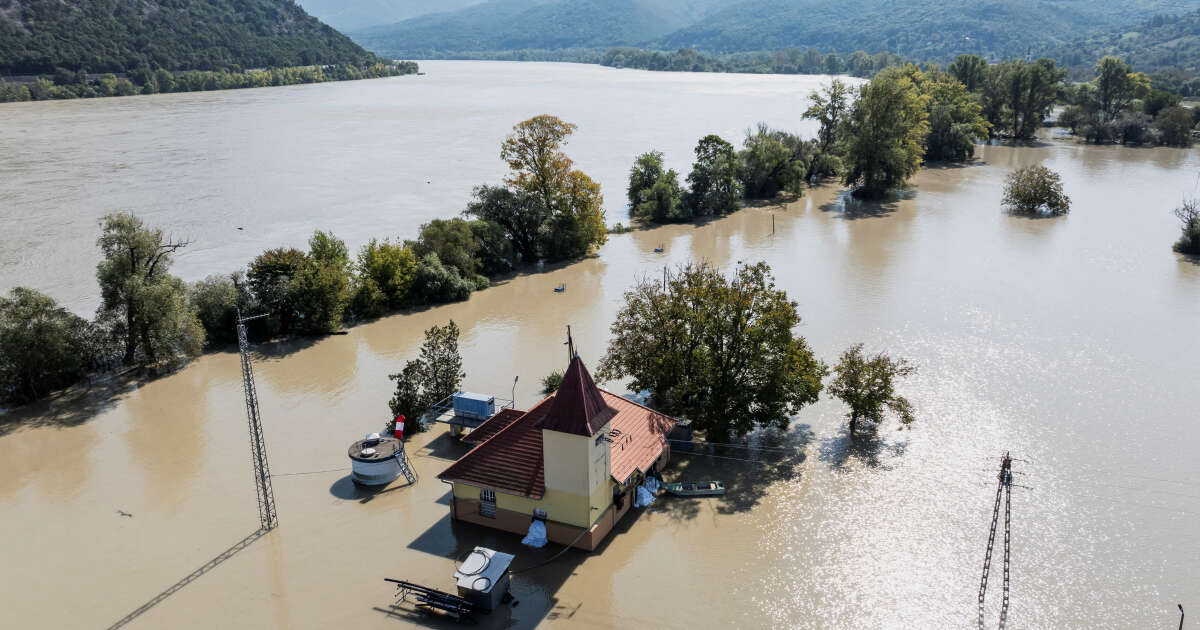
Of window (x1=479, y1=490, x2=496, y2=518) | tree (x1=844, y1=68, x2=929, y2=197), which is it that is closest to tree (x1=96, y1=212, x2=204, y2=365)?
window (x1=479, y1=490, x2=496, y2=518)

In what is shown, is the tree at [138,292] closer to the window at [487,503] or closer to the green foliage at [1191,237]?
the window at [487,503]

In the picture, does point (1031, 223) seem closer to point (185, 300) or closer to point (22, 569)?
point (185, 300)

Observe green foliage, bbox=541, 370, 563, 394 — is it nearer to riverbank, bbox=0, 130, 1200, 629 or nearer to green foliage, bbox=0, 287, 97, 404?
riverbank, bbox=0, 130, 1200, 629

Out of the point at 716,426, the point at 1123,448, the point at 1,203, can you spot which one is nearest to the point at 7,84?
the point at 1,203

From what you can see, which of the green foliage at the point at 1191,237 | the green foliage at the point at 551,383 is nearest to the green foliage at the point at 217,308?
the green foliage at the point at 551,383

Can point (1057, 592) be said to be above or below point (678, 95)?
below
